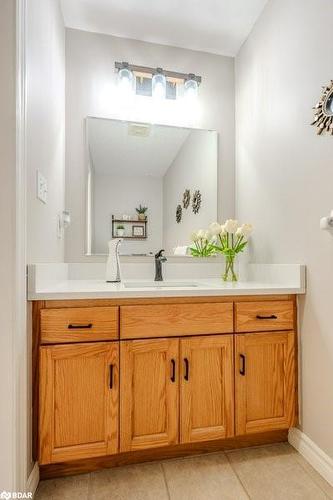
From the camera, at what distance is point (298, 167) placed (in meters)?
1.55

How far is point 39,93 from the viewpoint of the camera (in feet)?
4.44

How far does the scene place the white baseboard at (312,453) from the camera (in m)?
1.31

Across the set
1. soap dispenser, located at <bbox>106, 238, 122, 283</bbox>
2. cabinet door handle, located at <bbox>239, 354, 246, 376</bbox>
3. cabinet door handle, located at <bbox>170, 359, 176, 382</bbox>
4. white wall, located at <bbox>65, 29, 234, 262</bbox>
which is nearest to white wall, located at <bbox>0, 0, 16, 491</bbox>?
cabinet door handle, located at <bbox>170, 359, 176, 382</bbox>

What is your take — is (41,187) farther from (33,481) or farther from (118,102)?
(33,481)

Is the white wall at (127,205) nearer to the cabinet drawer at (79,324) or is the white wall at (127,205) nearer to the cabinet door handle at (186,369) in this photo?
the cabinet drawer at (79,324)

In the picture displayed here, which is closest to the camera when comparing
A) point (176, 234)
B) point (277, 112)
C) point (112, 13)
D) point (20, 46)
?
point (20, 46)

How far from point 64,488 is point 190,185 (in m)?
1.80

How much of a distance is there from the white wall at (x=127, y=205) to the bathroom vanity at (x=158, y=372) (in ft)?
2.13

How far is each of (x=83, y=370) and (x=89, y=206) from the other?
1.06 metres

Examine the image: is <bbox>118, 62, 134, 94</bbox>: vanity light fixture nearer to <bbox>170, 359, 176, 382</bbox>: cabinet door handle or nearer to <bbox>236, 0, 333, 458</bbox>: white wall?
<bbox>236, 0, 333, 458</bbox>: white wall

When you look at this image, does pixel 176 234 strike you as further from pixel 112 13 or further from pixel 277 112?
pixel 112 13

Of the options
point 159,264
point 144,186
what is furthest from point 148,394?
point 144,186

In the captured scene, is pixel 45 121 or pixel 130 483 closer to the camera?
pixel 130 483

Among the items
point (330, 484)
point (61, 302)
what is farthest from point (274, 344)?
point (61, 302)
